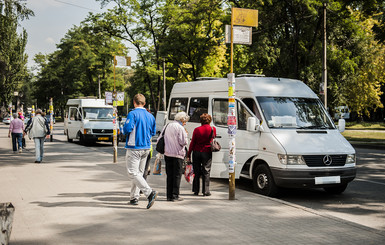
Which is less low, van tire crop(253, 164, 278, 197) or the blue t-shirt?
the blue t-shirt

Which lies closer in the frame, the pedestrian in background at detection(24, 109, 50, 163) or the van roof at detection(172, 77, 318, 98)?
the van roof at detection(172, 77, 318, 98)

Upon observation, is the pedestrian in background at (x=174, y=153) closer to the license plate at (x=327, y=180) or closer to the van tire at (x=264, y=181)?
the van tire at (x=264, y=181)

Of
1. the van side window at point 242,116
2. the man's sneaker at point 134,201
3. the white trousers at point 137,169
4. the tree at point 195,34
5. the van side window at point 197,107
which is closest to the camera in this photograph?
the white trousers at point 137,169

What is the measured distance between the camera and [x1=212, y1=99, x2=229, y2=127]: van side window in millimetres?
10039

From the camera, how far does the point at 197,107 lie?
11094 mm

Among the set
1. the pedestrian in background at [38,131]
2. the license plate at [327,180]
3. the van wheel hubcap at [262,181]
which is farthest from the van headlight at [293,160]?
the pedestrian in background at [38,131]

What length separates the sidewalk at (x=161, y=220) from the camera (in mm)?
5148

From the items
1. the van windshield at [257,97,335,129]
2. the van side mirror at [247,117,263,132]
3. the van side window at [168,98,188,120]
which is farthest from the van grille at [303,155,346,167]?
the van side window at [168,98,188,120]

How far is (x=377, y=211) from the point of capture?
724cm

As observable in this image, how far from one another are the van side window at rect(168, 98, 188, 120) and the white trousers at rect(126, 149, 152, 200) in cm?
480

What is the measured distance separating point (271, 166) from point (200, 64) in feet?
79.6

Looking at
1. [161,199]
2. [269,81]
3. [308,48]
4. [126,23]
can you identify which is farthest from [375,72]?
[161,199]

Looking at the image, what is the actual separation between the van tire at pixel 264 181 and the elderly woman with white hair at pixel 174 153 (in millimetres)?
1885

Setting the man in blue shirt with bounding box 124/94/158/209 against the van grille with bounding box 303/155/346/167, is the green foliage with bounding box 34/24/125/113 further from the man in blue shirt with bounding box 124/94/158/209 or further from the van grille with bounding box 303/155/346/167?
the van grille with bounding box 303/155/346/167
